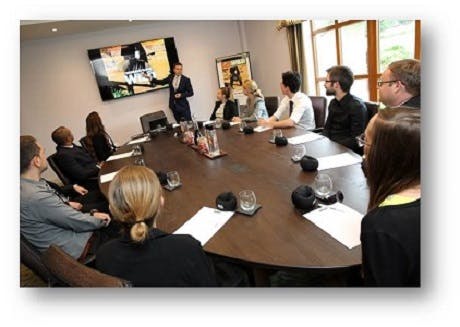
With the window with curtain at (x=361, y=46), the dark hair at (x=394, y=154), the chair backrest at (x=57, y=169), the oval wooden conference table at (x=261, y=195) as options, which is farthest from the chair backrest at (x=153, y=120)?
the dark hair at (x=394, y=154)

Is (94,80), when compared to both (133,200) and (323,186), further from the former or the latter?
(323,186)

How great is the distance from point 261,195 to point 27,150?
110 cm

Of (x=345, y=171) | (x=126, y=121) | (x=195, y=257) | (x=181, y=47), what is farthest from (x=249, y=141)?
(x=195, y=257)

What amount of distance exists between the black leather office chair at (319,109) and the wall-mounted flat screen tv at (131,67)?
1546 mm

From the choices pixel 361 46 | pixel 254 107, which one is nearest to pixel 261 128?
pixel 254 107

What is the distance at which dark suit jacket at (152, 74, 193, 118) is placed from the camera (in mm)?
2424

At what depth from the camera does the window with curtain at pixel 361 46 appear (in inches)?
52.7

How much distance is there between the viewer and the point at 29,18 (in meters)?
1.18

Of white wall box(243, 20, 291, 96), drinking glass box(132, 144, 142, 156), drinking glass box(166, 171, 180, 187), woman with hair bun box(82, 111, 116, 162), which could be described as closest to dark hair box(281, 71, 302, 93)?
white wall box(243, 20, 291, 96)

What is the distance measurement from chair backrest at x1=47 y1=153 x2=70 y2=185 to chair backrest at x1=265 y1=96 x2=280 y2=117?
86.6 inches

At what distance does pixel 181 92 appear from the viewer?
2.65m

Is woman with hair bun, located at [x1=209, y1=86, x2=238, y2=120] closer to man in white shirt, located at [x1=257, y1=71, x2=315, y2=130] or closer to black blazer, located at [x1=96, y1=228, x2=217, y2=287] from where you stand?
man in white shirt, located at [x1=257, y1=71, x2=315, y2=130]

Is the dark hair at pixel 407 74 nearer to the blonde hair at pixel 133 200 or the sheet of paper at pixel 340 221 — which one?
the sheet of paper at pixel 340 221

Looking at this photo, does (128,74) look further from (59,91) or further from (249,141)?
(249,141)
